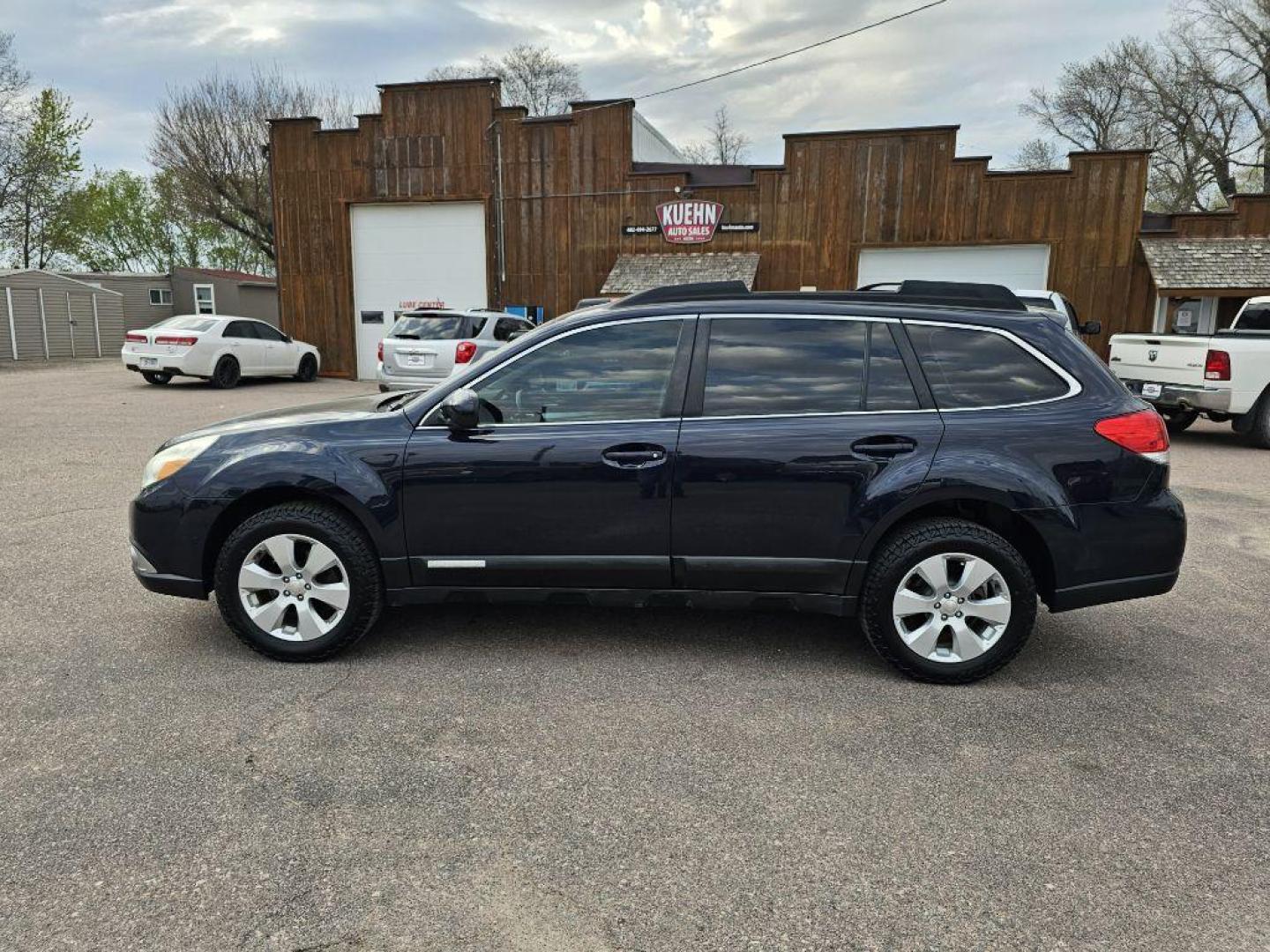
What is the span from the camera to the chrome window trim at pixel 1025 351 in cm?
376

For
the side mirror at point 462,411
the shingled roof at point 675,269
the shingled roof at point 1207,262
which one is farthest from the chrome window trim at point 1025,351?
the shingled roof at point 1207,262

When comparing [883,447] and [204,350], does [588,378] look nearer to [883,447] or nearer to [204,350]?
[883,447]

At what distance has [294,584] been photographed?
389cm

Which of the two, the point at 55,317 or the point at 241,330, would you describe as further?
the point at 55,317

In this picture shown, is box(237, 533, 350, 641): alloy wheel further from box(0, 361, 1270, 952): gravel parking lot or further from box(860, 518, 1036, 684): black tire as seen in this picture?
box(860, 518, 1036, 684): black tire

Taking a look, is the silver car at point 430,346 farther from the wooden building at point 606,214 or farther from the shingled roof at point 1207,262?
the shingled roof at point 1207,262

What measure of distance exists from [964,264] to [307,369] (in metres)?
15.0

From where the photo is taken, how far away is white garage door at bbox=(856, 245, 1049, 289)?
59.1ft

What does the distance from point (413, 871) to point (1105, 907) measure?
1.93 m

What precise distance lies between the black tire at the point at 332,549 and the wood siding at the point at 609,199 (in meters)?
16.1

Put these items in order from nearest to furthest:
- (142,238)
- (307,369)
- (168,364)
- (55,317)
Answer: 1. (168,364)
2. (307,369)
3. (55,317)
4. (142,238)

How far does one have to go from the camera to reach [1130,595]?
379 cm

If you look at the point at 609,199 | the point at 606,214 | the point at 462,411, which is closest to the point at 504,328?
the point at 606,214

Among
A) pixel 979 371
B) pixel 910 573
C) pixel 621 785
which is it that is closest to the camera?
pixel 621 785
